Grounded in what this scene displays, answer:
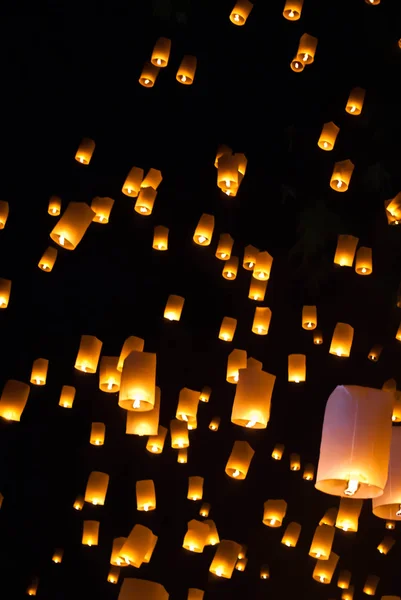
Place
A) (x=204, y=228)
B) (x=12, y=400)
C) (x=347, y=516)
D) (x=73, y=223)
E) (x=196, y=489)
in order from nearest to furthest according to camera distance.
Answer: (x=73, y=223) → (x=12, y=400) → (x=347, y=516) → (x=204, y=228) → (x=196, y=489)

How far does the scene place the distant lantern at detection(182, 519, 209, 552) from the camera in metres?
5.07

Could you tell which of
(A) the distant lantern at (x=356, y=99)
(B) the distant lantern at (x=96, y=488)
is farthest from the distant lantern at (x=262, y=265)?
(B) the distant lantern at (x=96, y=488)

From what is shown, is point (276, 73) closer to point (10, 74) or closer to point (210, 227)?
point (210, 227)

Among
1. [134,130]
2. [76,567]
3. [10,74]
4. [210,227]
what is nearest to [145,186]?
[210,227]

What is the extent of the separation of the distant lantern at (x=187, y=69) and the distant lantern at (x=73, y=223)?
1607mm

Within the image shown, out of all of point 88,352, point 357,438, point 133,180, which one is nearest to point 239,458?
point 88,352

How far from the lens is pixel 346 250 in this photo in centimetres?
545

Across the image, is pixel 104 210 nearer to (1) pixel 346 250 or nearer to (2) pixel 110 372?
(2) pixel 110 372

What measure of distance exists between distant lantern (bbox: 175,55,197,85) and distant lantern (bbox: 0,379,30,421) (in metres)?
2.48

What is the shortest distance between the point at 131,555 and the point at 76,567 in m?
2.04

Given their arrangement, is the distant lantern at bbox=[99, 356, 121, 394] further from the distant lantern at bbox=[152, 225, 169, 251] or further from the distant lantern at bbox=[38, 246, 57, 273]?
the distant lantern at bbox=[152, 225, 169, 251]

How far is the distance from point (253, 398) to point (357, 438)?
1.83m

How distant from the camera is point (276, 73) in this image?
655 centimetres

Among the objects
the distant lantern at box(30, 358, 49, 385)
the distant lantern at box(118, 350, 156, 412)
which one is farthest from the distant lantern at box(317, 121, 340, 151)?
the distant lantern at box(30, 358, 49, 385)
